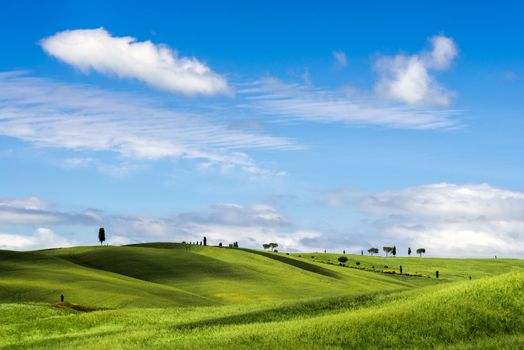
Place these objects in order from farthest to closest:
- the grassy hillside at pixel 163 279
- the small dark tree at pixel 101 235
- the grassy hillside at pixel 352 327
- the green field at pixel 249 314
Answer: the small dark tree at pixel 101 235 < the grassy hillside at pixel 163 279 < the green field at pixel 249 314 < the grassy hillside at pixel 352 327

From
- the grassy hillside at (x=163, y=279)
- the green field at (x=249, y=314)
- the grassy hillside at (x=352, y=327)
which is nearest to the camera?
the grassy hillside at (x=352, y=327)

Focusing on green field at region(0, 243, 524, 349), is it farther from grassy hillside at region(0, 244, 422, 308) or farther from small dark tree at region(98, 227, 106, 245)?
small dark tree at region(98, 227, 106, 245)

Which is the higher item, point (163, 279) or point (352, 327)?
point (352, 327)

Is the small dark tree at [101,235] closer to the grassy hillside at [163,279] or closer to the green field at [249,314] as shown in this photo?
the grassy hillside at [163,279]

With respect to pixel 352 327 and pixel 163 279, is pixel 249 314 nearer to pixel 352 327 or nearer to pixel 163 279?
pixel 352 327

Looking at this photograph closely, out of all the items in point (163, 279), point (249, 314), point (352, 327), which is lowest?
point (249, 314)

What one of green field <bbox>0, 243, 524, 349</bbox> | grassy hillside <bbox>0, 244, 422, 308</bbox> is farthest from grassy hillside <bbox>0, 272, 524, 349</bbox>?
grassy hillside <bbox>0, 244, 422, 308</bbox>

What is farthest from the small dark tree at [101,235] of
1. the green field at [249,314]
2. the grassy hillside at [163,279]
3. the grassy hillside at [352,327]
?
the grassy hillside at [352,327]

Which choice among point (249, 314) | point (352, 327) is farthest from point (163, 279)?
point (352, 327)

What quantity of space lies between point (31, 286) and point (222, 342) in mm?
58483

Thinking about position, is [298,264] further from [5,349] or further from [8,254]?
[5,349]

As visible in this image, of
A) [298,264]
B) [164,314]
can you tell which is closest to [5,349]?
[164,314]

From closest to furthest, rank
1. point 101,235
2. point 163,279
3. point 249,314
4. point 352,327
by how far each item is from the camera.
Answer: point 352,327
point 249,314
point 163,279
point 101,235

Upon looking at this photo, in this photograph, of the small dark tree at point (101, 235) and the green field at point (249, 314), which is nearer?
the green field at point (249, 314)
